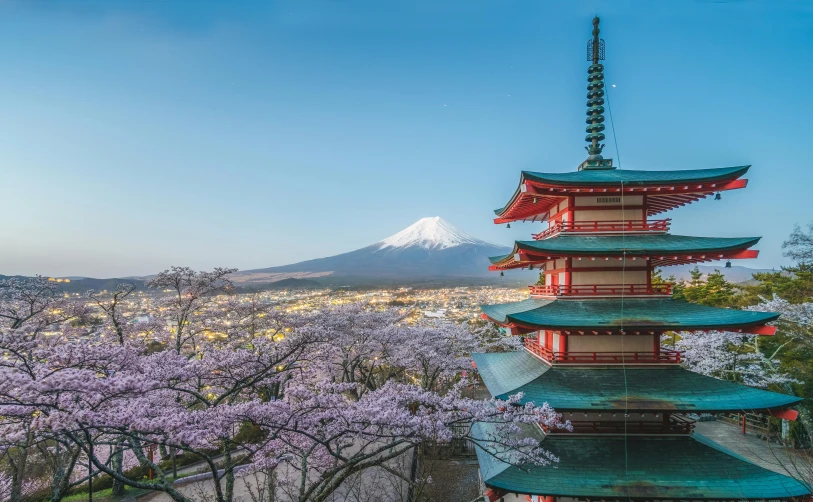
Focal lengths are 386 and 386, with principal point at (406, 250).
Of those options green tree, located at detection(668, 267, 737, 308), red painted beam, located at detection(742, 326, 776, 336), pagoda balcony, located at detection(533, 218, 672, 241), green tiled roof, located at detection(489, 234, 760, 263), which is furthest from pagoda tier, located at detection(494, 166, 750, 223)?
green tree, located at detection(668, 267, 737, 308)

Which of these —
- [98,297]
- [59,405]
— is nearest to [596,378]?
[59,405]

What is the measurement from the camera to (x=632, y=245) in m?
9.79

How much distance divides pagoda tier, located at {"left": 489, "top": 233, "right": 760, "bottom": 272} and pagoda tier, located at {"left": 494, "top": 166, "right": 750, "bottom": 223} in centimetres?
97

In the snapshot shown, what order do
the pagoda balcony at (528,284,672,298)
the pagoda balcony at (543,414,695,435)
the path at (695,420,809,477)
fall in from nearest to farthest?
the pagoda balcony at (543,414,695,435), the pagoda balcony at (528,284,672,298), the path at (695,420,809,477)

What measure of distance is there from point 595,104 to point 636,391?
8301mm

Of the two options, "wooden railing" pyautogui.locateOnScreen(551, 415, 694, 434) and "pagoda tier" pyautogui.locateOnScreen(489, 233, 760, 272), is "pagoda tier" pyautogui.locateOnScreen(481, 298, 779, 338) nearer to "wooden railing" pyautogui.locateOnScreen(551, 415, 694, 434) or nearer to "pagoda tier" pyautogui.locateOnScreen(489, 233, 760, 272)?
"pagoda tier" pyautogui.locateOnScreen(489, 233, 760, 272)

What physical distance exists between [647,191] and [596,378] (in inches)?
196

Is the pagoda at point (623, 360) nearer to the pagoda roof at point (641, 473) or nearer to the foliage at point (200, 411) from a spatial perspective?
the pagoda roof at point (641, 473)

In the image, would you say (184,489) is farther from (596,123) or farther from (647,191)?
(596,123)

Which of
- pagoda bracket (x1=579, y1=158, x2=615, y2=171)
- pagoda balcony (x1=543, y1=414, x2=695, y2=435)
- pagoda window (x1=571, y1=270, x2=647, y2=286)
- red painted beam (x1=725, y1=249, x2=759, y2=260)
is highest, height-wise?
pagoda bracket (x1=579, y1=158, x2=615, y2=171)

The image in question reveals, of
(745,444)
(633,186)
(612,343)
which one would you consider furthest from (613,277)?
(745,444)

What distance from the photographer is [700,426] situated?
1886cm

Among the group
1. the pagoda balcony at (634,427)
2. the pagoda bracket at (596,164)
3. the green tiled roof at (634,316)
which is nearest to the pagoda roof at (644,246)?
the green tiled roof at (634,316)

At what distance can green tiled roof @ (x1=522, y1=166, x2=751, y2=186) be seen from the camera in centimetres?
955
